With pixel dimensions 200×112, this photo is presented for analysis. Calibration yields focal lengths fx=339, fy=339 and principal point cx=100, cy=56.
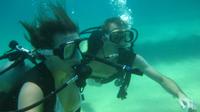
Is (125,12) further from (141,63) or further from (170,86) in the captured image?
(170,86)

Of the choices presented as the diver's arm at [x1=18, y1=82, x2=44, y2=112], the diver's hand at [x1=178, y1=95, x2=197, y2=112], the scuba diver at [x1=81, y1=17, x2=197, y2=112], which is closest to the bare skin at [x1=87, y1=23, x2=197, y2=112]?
the scuba diver at [x1=81, y1=17, x2=197, y2=112]

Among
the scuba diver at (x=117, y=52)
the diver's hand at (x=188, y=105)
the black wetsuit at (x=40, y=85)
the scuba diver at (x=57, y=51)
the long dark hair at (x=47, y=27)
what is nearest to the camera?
the black wetsuit at (x=40, y=85)

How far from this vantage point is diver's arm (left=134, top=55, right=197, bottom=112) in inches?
180

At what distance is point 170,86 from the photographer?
5453 mm

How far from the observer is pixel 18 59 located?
10.1 feet

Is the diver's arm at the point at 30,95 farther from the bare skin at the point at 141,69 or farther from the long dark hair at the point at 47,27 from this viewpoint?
the bare skin at the point at 141,69

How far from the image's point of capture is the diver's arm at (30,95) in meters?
2.54

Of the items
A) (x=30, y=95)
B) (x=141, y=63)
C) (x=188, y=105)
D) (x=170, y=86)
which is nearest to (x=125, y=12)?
(x=141, y=63)

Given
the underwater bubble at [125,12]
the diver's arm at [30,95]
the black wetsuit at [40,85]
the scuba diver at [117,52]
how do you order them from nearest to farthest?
1. the diver's arm at [30,95]
2. the black wetsuit at [40,85]
3. the scuba diver at [117,52]
4. the underwater bubble at [125,12]

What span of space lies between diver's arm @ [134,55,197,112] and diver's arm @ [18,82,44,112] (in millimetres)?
2533

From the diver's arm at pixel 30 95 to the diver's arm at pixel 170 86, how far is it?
8.31 ft

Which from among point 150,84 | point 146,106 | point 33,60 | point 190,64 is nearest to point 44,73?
point 33,60

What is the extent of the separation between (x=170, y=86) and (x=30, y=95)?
3343 millimetres

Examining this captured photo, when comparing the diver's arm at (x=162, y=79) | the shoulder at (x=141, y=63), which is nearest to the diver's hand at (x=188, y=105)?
the diver's arm at (x=162, y=79)
